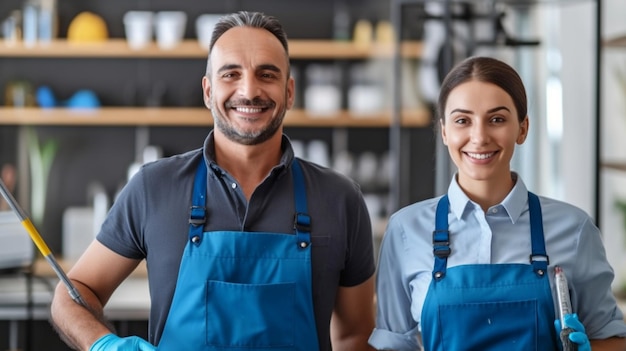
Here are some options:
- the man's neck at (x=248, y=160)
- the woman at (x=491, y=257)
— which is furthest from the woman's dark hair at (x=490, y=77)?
the man's neck at (x=248, y=160)

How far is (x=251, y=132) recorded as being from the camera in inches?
73.5

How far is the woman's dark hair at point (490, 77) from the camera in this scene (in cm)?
180

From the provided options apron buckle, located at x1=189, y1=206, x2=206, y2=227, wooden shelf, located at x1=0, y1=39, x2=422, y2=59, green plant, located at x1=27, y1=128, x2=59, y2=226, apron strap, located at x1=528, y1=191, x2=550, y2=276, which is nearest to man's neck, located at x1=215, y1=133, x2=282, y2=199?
apron buckle, located at x1=189, y1=206, x2=206, y2=227

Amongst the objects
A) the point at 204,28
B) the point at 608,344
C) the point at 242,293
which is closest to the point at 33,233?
the point at 242,293

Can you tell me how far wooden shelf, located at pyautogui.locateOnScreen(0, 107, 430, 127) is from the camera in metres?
4.92

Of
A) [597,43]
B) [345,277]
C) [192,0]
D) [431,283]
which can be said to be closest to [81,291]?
[345,277]

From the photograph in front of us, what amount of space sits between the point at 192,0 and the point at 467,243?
12.4ft

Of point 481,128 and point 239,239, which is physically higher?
point 481,128

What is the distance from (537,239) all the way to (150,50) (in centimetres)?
356

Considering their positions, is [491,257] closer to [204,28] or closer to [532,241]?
[532,241]

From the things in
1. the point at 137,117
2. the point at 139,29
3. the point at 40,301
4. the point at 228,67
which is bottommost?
the point at 40,301

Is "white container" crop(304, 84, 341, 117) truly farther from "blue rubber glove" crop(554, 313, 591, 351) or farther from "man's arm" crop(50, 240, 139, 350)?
"blue rubber glove" crop(554, 313, 591, 351)

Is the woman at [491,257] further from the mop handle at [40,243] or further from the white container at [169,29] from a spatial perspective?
the white container at [169,29]

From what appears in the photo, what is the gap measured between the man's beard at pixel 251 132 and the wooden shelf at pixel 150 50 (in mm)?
3080
